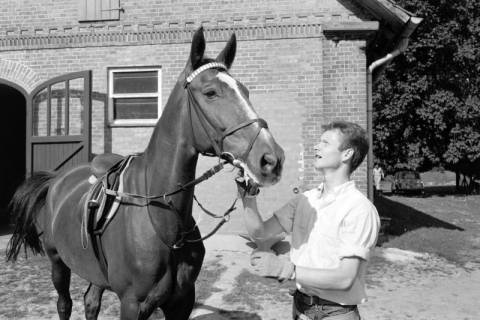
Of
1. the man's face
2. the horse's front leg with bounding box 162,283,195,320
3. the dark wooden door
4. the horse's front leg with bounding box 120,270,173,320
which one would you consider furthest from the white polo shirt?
the dark wooden door

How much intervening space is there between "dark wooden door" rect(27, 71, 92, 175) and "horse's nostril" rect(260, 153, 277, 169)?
7.21 m

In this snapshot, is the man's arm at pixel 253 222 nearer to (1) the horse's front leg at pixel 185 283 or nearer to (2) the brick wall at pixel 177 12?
(1) the horse's front leg at pixel 185 283

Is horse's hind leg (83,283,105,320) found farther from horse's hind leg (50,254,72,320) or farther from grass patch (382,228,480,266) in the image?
grass patch (382,228,480,266)

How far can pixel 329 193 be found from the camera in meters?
2.07

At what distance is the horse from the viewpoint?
2098 millimetres

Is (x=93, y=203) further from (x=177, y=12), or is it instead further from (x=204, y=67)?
(x=177, y=12)

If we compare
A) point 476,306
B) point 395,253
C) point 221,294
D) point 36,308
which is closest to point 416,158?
point 395,253

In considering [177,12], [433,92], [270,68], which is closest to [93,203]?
[270,68]

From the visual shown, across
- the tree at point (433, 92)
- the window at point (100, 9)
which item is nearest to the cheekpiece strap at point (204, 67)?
the window at point (100, 9)

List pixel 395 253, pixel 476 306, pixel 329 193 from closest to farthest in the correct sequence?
pixel 329 193
pixel 476 306
pixel 395 253

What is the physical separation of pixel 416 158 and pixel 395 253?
15649 mm

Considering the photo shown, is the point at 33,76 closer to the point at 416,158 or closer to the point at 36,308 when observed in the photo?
the point at 36,308

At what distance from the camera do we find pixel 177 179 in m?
2.56

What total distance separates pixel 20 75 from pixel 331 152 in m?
9.12
